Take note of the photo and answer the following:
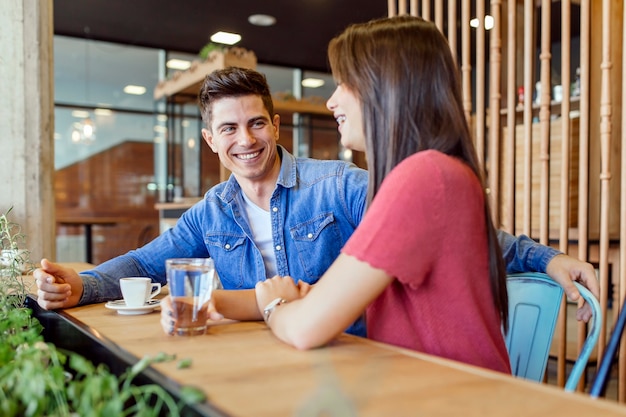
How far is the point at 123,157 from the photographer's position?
9.05 m

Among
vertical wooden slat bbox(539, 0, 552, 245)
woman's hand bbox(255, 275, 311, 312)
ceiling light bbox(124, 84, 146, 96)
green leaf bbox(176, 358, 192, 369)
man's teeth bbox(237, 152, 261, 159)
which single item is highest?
ceiling light bbox(124, 84, 146, 96)

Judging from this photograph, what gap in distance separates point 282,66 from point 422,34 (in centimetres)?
794

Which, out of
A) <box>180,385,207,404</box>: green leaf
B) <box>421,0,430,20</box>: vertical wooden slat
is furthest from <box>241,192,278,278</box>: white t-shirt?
<box>421,0,430,20</box>: vertical wooden slat

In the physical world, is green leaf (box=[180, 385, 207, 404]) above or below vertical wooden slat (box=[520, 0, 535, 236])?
below

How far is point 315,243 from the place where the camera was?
177 centimetres

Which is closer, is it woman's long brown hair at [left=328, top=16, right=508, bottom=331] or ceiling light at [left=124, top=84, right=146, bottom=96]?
woman's long brown hair at [left=328, top=16, right=508, bottom=331]

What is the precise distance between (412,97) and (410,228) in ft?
0.91

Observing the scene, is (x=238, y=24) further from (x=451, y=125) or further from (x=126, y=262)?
(x=451, y=125)

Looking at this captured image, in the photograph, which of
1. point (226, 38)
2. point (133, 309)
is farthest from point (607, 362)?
point (226, 38)

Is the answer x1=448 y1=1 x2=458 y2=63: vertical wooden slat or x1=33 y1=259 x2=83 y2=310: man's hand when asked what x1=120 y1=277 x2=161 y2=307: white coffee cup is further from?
x1=448 y1=1 x2=458 y2=63: vertical wooden slat

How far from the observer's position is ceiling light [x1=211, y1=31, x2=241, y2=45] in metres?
7.49

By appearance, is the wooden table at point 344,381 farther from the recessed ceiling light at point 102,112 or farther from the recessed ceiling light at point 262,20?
the recessed ceiling light at point 102,112

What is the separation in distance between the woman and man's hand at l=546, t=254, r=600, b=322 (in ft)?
0.54

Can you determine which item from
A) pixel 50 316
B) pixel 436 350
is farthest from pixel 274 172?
pixel 436 350
